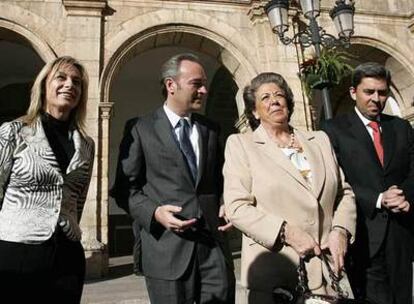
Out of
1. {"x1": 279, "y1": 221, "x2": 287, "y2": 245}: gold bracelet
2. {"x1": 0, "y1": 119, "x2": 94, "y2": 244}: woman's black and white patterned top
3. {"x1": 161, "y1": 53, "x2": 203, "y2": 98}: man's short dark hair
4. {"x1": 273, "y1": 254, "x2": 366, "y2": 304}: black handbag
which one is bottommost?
{"x1": 273, "y1": 254, "x2": 366, "y2": 304}: black handbag

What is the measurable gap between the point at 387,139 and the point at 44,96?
6.51ft

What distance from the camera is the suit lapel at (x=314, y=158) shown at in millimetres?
1946

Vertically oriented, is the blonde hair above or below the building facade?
below

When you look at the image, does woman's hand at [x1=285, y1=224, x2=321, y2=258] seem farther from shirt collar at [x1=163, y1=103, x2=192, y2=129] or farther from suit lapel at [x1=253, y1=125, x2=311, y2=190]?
shirt collar at [x1=163, y1=103, x2=192, y2=129]

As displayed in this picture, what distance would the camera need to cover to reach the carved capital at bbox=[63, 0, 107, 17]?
25.2ft

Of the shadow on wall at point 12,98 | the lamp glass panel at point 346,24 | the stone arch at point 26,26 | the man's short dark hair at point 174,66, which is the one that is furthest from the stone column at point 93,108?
the man's short dark hair at point 174,66

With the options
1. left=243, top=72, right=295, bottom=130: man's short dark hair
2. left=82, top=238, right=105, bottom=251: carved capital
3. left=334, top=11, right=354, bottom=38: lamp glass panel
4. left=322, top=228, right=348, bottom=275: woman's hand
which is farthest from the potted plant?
left=82, top=238, right=105, bottom=251: carved capital

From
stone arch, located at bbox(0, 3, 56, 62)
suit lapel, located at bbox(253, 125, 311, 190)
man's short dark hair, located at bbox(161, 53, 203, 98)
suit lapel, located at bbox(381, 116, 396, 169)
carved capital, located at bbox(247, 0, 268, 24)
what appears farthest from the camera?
carved capital, located at bbox(247, 0, 268, 24)

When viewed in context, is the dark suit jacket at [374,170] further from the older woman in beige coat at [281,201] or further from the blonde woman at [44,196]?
the blonde woman at [44,196]

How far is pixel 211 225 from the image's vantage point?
2080mm

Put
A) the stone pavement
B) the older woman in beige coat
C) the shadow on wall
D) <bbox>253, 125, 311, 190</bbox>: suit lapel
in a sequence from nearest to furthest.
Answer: the older woman in beige coat < <bbox>253, 125, 311, 190</bbox>: suit lapel < the stone pavement < the shadow on wall

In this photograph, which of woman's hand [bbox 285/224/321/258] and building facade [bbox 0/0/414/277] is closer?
woman's hand [bbox 285/224/321/258]

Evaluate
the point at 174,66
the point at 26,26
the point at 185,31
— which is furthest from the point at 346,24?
the point at 26,26

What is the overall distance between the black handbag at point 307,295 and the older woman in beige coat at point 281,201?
0.07 metres
